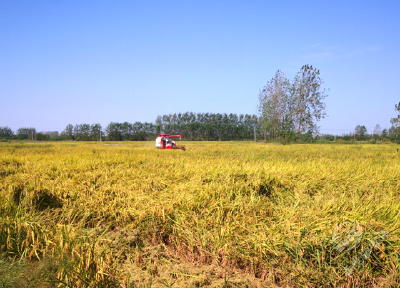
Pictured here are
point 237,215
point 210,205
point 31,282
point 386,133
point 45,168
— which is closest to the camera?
point 31,282

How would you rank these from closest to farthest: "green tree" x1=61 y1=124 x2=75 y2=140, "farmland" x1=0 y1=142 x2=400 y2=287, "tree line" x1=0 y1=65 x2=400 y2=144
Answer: "farmland" x1=0 y1=142 x2=400 y2=287 < "tree line" x1=0 y1=65 x2=400 y2=144 < "green tree" x1=61 y1=124 x2=75 y2=140

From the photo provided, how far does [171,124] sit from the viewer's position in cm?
7375

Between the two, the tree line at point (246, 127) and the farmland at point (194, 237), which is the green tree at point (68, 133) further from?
the farmland at point (194, 237)

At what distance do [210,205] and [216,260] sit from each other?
734 millimetres

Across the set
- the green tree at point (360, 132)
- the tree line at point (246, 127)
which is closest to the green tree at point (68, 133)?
the tree line at point (246, 127)

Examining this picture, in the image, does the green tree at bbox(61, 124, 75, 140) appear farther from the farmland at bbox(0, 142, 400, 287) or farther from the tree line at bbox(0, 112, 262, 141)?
the farmland at bbox(0, 142, 400, 287)

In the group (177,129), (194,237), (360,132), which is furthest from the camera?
(177,129)

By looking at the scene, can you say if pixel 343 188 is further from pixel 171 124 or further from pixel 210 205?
pixel 171 124

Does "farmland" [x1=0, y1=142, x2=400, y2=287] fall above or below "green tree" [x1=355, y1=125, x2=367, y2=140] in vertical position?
below

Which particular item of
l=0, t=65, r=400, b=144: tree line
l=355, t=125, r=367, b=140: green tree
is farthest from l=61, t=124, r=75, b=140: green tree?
l=355, t=125, r=367, b=140: green tree

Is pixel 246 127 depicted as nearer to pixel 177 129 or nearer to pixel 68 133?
pixel 177 129

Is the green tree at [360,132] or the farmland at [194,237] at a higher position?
the green tree at [360,132]

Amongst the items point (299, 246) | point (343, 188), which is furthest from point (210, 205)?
point (343, 188)

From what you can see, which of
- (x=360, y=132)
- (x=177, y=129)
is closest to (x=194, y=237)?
(x=360, y=132)
